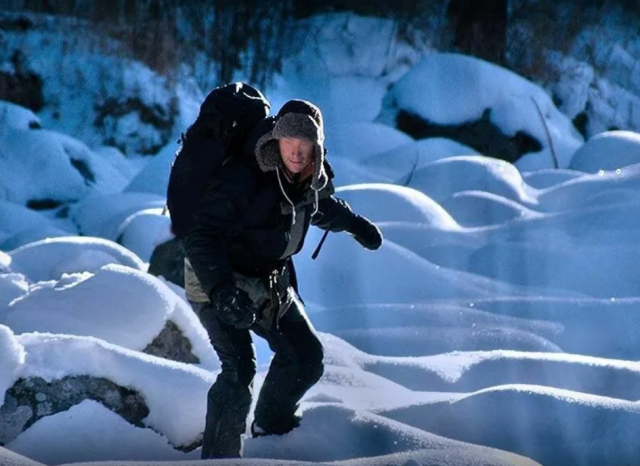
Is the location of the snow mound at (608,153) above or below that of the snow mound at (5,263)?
below

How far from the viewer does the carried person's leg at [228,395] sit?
299cm

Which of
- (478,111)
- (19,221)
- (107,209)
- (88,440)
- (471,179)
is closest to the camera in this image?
(88,440)

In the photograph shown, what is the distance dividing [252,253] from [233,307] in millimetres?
270

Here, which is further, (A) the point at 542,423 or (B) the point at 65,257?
(B) the point at 65,257

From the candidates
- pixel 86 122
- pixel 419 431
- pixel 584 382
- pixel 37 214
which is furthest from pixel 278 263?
pixel 86 122

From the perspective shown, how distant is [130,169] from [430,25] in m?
5.90

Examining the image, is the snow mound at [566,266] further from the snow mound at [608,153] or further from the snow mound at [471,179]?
the snow mound at [608,153]

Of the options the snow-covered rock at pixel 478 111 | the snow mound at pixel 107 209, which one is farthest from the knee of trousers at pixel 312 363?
the snow-covered rock at pixel 478 111

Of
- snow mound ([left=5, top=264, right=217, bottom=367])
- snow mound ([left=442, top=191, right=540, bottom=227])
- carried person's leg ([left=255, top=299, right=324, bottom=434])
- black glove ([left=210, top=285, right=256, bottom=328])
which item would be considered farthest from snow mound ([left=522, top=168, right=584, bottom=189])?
black glove ([left=210, top=285, right=256, bottom=328])

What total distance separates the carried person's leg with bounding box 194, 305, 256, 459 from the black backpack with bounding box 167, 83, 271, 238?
323 millimetres

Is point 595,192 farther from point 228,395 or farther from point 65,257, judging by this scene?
point 228,395

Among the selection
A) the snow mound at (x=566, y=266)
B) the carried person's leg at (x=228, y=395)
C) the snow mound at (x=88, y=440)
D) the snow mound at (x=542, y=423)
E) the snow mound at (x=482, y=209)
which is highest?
the carried person's leg at (x=228, y=395)

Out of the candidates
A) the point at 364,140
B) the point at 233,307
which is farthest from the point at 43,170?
the point at 233,307

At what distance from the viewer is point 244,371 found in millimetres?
3004
